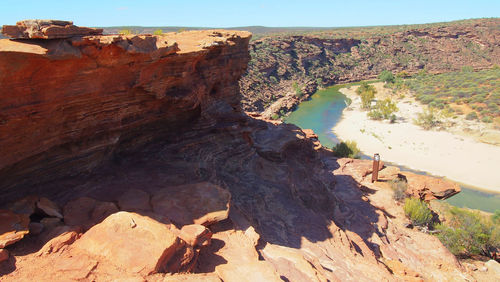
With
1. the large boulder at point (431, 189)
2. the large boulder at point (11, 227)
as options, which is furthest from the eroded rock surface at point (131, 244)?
the large boulder at point (431, 189)

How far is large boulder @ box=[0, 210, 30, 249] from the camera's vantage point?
5.85 m

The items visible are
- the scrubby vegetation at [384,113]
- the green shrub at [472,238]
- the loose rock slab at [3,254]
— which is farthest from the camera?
the scrubby vegetation at [384,113]

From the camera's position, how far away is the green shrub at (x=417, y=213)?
56.0 feet

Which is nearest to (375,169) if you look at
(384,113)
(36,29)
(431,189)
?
(431,189)

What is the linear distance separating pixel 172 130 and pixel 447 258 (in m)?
12.4

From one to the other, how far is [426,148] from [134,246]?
37.6 metres

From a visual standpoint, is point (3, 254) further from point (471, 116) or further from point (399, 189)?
point (471, 116)

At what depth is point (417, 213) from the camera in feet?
56.1

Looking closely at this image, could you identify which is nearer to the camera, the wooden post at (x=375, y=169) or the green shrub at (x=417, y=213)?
the green shrub at (x=417, y=213)

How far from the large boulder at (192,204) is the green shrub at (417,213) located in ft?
41.3

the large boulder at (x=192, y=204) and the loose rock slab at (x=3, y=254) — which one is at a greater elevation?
the loose rock slab at (x=3, y=254)

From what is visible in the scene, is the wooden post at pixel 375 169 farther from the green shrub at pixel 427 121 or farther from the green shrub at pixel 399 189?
the green shrub at pixel 427 121

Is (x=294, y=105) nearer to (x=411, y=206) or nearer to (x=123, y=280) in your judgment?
(x=411, y=206)

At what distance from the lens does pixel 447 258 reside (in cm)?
1369
